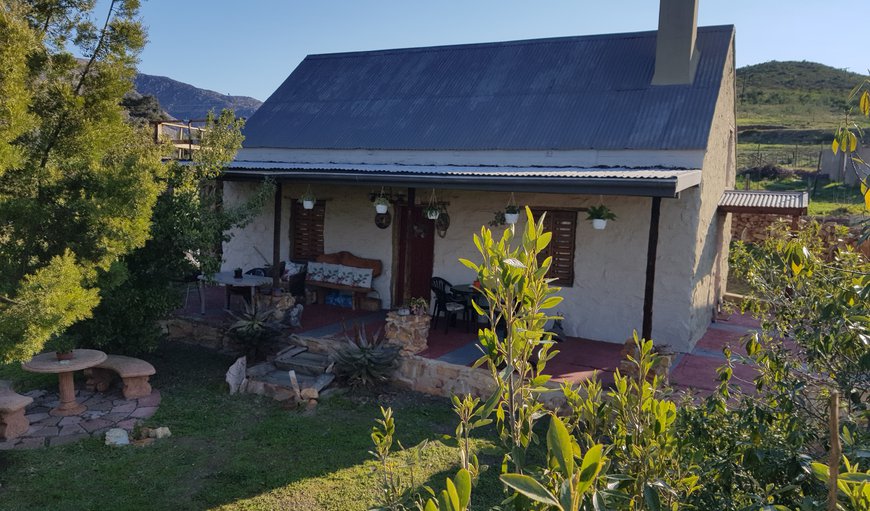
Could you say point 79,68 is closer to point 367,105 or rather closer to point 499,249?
point 499,249

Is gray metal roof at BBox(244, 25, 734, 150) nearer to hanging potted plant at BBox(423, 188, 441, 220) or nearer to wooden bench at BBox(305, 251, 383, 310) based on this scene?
hanging potted plant at BBox(423, 188, 441, 220)

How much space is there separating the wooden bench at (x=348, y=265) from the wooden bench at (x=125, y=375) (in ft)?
12.9

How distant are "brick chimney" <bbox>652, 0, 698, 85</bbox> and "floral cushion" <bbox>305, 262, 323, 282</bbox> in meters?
6.84

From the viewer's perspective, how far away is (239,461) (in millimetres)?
5969

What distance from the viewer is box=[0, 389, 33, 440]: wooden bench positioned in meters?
6.37

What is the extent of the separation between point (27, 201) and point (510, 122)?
7.60 meters

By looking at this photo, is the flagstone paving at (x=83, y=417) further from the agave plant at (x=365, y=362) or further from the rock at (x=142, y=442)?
the agave plant at (x=365, y=362)

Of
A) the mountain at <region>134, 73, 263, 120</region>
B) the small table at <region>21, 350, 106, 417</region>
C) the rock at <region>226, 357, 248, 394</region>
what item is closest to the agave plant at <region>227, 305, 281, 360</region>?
the rock at <region>226, 357, 248, 394</region>

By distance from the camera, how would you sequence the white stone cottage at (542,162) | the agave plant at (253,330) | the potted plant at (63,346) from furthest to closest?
the white stone cottage at (542,162) < the agave plant at (253,330) < the potted plant at (63,346)

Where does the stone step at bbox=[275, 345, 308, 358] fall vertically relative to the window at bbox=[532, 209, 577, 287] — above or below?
below

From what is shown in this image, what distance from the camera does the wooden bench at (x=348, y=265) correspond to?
11.1 meters

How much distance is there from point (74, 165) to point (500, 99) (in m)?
7.62

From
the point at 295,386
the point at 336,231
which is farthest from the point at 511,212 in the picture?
the point at 336,231

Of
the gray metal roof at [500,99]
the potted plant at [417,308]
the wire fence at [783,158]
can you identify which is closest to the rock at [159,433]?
the potted plant at [417,308]
